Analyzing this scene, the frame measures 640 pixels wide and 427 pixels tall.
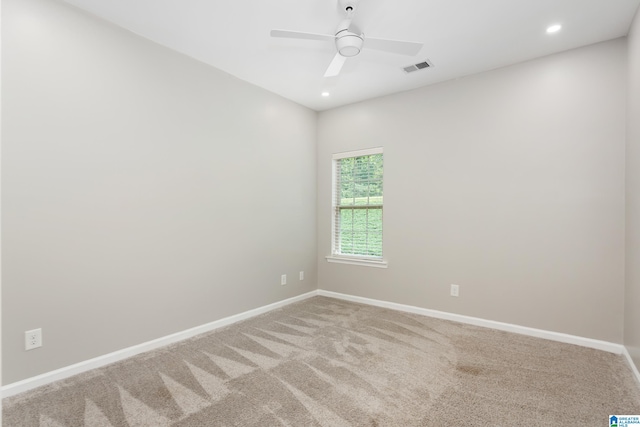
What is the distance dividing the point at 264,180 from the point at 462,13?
8.58 ft

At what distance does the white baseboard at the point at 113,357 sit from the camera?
2521mm

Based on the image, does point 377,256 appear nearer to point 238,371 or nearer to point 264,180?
point 264,180

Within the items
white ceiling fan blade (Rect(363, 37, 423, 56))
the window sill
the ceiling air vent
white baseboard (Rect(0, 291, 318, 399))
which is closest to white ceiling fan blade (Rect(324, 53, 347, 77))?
white ceiling fan blade (Rect(363, 37, 423, 56))

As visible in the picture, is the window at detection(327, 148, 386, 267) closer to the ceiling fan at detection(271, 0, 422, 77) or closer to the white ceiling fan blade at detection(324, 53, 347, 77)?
the white ceiling fan blade at detection(324, 53, 347, 77)

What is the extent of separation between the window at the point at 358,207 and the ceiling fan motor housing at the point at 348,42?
1.84 metres

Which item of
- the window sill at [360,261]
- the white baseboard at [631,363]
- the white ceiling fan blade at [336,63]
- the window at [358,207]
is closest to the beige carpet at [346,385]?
the white baseboard at [631,363]

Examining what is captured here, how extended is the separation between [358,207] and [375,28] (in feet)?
7.64

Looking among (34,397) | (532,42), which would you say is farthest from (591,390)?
(34,397)

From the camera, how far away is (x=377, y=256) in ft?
Answer: 15.3

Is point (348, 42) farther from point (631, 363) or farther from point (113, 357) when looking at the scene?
point (631, 363)

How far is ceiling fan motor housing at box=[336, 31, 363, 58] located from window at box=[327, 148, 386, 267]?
1838 millimetres

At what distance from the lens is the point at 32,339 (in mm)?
2564

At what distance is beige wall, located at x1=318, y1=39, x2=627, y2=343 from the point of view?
3.21 meters

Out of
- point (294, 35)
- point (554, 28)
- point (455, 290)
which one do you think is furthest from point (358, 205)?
point (554, 28)
